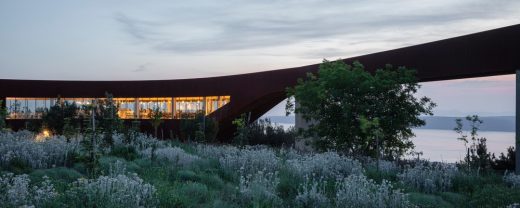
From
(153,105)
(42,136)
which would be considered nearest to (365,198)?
(42,136)

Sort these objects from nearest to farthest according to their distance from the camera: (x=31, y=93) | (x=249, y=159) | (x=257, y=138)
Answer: (x=249, y=159) → (x=257, y=138) → (x=31, y=93)

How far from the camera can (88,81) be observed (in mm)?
33719

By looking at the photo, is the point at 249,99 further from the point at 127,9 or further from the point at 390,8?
the point at 390,8

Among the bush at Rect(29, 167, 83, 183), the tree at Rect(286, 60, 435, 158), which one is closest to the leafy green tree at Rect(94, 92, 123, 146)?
the bush at Rect(29, 167, 83, 183)

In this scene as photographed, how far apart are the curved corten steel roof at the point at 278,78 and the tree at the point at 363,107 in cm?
180

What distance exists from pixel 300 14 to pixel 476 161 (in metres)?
9.83

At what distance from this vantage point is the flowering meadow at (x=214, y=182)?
710 centimetres

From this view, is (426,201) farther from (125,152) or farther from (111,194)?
(125,152)

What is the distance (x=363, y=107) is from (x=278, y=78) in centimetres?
1201

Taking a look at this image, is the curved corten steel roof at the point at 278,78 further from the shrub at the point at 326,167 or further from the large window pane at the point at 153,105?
the shrub at the point at 326,167

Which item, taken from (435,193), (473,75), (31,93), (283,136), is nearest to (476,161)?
(473,75)

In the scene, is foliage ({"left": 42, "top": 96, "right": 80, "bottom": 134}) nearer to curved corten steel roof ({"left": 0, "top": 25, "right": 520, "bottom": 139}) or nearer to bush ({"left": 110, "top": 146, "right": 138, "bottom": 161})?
curved corten steel roof ({"left": 0, "top": 25, "right": 520, "bottom": 139})

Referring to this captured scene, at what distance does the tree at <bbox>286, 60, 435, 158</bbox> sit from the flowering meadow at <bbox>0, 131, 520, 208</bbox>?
184 centimetres

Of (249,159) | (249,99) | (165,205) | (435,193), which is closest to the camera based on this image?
(165,205)
